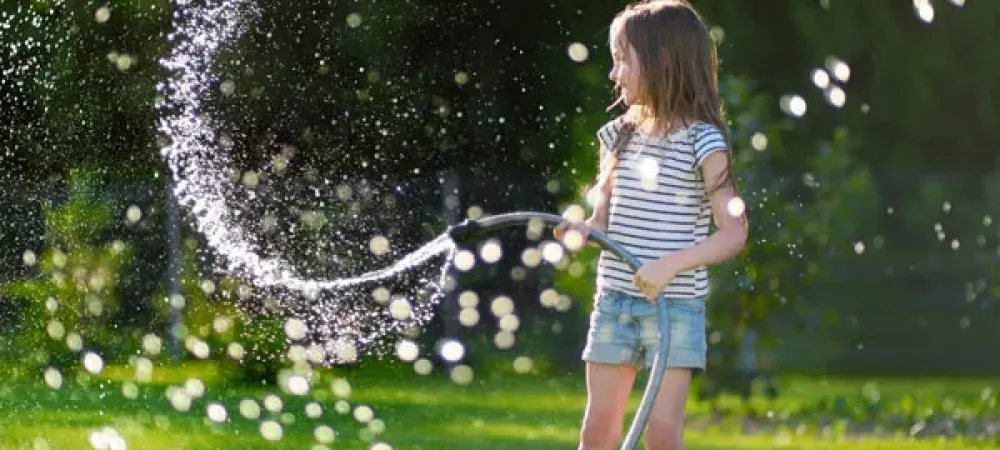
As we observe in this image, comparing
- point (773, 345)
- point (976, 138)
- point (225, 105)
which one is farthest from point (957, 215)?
point (225, 105)

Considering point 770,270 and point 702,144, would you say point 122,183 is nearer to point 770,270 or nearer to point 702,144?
point 770,270

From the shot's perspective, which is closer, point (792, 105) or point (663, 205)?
point (663, 205)

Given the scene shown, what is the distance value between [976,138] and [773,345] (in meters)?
3.92

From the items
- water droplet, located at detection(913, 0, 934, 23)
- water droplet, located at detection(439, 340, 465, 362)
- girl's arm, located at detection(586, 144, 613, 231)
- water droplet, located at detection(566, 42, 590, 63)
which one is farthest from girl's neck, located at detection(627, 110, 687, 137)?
water droplet, located at detection(566, 42, 590, 63)

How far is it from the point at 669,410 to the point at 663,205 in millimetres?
463

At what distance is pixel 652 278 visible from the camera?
3.96m

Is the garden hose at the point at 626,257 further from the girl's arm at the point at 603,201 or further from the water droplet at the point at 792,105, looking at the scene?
the water droplet at the point at 792,105

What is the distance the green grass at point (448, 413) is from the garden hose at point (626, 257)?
2.72 meters

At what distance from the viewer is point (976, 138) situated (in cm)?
1139

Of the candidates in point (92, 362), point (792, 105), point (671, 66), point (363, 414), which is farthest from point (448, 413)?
point (671, 66)

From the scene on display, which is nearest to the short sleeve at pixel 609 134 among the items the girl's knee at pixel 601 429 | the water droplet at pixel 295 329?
the girl's knee at pixel 601 429

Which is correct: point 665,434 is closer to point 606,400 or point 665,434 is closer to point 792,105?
point 606,400

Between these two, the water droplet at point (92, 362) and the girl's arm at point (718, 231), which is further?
the water droplet at point (92, 362)

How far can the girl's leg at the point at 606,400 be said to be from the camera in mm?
4141
